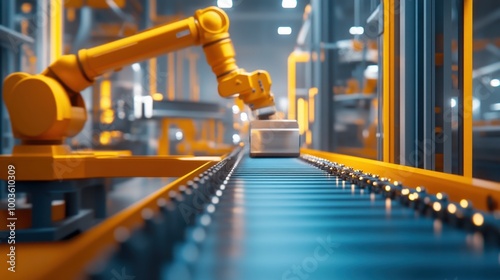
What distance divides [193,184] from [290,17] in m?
12.8

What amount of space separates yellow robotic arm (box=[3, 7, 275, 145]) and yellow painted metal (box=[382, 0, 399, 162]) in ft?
3.05

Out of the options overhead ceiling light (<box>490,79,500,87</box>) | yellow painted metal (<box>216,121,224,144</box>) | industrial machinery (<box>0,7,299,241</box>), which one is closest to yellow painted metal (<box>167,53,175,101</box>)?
yellow painted metal (<box>216,121,224,144</box>)

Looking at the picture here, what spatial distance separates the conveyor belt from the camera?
3.08ft

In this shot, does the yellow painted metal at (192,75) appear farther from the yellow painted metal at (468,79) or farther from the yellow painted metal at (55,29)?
the yellow painted metal at (468,79)

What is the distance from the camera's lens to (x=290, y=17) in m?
13.8

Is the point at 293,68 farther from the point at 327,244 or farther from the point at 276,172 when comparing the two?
the point at 327,244

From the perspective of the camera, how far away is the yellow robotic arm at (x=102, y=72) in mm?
3783

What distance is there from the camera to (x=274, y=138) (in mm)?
4141

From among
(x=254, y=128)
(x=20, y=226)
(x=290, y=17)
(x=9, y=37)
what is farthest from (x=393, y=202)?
→ (x=290, y=17)

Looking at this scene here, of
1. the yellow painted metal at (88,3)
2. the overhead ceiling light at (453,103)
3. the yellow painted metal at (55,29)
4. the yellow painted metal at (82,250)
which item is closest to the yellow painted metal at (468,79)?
the overhead ceiling light at (453,103)

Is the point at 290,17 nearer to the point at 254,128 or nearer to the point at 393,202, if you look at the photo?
the point at 254,128

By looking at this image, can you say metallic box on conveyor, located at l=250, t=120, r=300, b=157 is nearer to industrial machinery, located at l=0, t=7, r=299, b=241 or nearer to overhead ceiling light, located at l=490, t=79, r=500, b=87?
industrial machinery, located at l=0, t=7, r=299, b=241

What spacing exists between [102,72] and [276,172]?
2.10 metres

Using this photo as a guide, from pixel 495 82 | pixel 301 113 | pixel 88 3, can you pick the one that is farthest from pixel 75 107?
pixel 301 113
